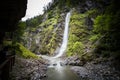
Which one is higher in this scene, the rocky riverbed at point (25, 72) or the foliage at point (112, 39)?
Result: the foliage at point (112, 39)

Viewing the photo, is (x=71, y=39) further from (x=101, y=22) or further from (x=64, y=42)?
(x=101, y=22)

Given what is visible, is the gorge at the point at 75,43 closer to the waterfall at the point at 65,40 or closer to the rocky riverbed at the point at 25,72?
the waterfall at the point at 65,40

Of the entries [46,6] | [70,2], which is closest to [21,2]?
[70,2]

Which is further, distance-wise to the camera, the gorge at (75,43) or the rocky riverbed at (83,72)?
the gorge at (75,43)

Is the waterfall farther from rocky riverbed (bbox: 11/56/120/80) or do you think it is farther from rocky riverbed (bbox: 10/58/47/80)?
rocky riverbed (bbox: 10/58/47/80)

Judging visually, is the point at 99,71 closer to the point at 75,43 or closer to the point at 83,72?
the point at 83,72

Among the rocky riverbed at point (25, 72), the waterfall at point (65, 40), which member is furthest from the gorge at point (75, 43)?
the rocky riverbed at point (25, 72)

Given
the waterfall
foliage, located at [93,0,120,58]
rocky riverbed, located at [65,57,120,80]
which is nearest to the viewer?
rocky riverbed, located at [65,57,120,80]

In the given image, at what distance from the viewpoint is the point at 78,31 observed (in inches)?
1802

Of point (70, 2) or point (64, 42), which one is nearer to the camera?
point (70, 2)

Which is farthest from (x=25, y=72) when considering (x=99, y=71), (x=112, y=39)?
(x=112, y=39)

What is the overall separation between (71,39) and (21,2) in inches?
1554

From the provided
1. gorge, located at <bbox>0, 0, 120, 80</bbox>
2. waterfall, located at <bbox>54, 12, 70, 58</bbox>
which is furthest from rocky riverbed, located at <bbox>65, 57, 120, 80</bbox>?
waterfall, located at <bbox>54, 12, 70, 58</bbox>

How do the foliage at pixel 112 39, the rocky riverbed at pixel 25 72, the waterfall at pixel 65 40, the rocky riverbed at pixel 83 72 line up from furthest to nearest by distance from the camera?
the waterfall at pixel 65 40, the foliage at pixel 112 39, the rocky riverbed at pixel 83 72, the rocky riverbed at pixel 25 72
